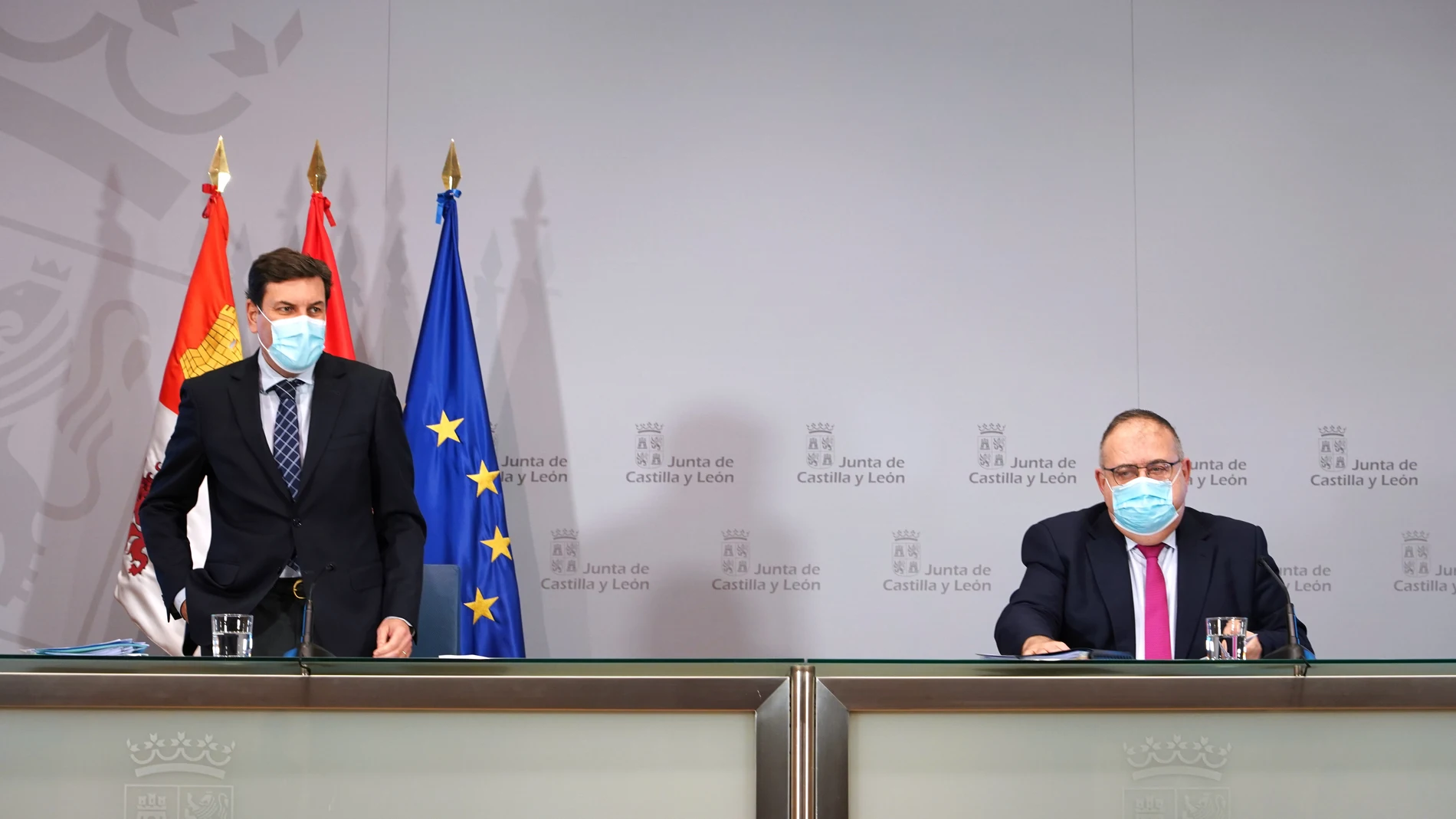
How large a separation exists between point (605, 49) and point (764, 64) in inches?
23.1

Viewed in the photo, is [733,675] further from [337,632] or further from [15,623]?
[15,623]

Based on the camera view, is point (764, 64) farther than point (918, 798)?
Yes

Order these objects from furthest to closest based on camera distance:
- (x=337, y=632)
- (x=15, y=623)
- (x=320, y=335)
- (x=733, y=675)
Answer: (x=15, y=623) < (x=320, y=335) < (x=337, y=632) < (x=733, y=675)

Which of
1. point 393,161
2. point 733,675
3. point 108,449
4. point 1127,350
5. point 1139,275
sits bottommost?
point 733,675

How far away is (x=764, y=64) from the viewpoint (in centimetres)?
437

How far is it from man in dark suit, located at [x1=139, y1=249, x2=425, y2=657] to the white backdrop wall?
4.93ft

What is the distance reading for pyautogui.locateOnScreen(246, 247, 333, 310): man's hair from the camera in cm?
277

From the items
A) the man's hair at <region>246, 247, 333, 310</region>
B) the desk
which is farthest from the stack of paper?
the man's hair at <region>246, 247, 333, 310</region>

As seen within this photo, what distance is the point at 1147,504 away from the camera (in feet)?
8.73

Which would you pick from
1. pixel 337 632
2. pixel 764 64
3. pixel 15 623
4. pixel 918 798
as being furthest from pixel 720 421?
pixel 918 798

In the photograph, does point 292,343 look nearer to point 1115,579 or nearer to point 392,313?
point 392,313

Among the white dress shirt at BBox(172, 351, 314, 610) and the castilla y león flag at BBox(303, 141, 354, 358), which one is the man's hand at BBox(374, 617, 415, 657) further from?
the castilla y león flag at BBox(303, 141, 354, 358)

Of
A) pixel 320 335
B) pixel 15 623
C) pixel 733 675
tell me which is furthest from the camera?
pixel 15 623

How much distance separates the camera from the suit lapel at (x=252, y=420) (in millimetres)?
2615
